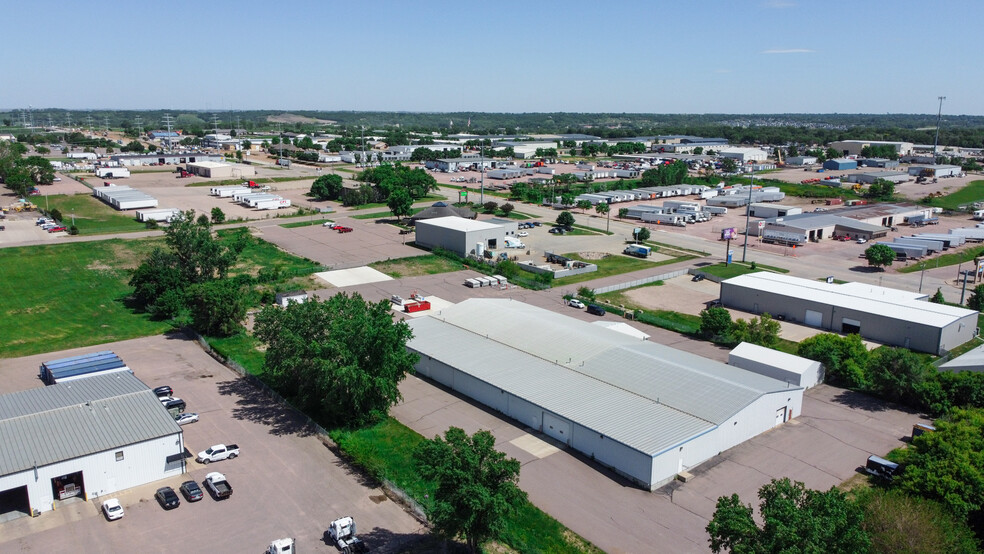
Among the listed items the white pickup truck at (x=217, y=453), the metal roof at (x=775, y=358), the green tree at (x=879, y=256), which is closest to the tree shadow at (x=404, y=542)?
the white pickup truck at (x=217, y=453)

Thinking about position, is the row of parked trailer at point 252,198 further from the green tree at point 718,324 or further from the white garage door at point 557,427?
the white garage door at point 557,427

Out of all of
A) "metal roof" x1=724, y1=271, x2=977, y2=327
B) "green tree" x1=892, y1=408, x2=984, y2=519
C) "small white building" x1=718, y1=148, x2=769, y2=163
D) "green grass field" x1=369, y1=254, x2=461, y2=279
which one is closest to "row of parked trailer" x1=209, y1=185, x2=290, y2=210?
"green grass field" x1=369, y1=254, x2=461, y2=279

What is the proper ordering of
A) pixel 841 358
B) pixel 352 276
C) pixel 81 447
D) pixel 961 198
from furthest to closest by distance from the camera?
pixel 961 198, pixel 352 276, pixel 841 358, pixel 81 447

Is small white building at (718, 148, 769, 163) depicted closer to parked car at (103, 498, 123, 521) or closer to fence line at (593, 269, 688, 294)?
fence line at (593, 269, 688, 294)

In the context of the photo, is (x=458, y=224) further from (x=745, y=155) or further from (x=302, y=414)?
(x=745, y=155)

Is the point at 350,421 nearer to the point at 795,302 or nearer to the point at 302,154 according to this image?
the point at 795,302

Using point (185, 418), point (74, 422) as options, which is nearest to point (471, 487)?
point (185, 418)
